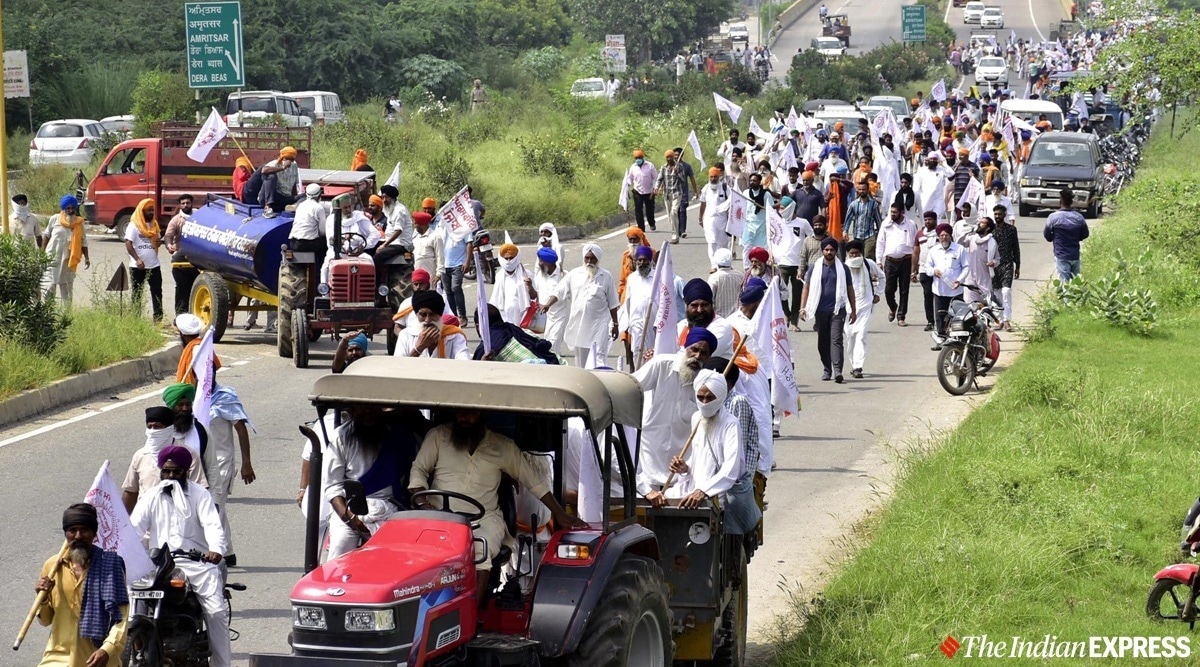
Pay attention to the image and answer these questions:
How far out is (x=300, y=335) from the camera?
18.2 metres

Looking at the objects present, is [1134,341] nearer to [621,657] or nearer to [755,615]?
[755,615]

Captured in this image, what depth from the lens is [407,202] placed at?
30.4 metres

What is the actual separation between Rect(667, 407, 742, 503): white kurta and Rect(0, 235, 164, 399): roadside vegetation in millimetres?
9108

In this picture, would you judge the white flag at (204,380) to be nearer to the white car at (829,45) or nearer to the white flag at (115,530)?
the white flag at (115,530)

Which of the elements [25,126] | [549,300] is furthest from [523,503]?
[25,126]

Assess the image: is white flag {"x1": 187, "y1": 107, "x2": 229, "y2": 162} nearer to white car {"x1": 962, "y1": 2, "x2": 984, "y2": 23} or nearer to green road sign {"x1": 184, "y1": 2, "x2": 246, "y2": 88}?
green road sign {"x1": 184, "y1": 2, "x2": 246, "y2": 88}

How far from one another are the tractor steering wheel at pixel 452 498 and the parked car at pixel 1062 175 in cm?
2833

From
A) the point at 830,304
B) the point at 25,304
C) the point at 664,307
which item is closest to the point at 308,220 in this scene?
the point at 25,304

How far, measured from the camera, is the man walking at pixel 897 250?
21155 millimetres

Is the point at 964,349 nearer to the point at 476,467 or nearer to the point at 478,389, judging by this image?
the point at 476,467

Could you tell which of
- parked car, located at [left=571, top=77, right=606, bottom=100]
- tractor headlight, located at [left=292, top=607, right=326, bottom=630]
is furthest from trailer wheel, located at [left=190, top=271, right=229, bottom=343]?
parked car, located at [left=571, top=77, right=606, bottom=100]

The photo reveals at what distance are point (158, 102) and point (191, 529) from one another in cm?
3199

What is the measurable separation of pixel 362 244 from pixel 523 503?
456 inches

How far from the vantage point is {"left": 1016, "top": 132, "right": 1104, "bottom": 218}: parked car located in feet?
110
